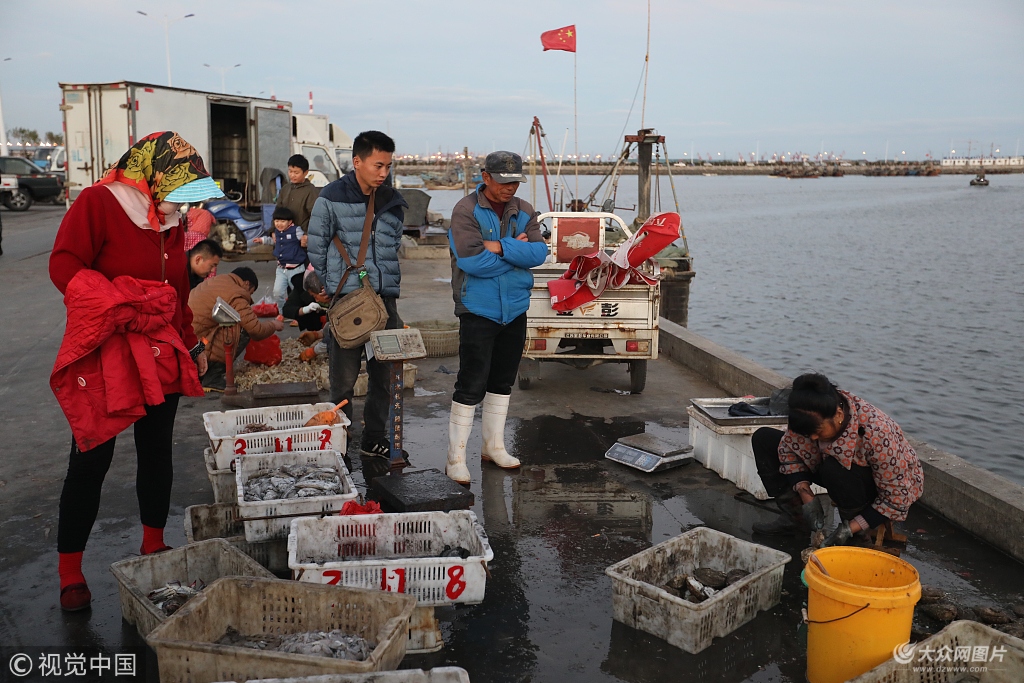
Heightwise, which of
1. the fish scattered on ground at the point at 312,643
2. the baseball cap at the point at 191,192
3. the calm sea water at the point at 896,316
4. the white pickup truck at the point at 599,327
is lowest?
the calm sea water at the point at 896,316

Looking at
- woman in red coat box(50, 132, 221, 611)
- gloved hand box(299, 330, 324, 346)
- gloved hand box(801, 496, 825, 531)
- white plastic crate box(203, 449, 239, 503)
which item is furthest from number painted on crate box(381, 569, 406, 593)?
gloved hand box(299, 330, 324, 346)

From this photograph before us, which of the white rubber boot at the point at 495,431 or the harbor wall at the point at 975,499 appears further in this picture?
the white rubber boot at the point at 495,431

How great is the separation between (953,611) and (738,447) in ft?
6.12

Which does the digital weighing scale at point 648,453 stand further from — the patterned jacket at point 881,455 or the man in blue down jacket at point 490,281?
the patterned jacket at point 881,455

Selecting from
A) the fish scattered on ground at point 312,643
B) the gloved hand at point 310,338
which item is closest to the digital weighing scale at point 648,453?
the fish scattered on ground at point 312,643

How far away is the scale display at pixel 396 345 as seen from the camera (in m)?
5.21

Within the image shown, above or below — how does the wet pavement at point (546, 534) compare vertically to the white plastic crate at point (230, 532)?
below

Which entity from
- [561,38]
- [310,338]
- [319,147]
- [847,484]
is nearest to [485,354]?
[847,484]

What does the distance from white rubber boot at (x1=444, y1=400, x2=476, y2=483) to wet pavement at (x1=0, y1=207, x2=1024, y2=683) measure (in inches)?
6.4

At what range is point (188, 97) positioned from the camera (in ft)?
52.3

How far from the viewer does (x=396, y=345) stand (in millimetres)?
5316

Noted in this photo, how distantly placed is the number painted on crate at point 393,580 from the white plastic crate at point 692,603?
0.90m

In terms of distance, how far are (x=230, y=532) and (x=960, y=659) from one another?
3.37 metres

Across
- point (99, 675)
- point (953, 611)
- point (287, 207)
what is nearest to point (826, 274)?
point (287, 207)
